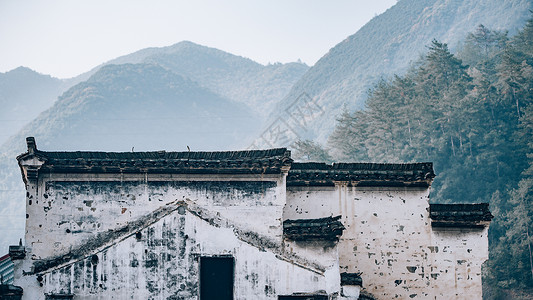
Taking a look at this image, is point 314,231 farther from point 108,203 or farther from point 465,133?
point 465,133

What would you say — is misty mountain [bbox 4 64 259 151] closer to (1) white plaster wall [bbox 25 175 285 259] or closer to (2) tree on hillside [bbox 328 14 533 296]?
(2) tree on hillside [bbox 328 14 533 296]

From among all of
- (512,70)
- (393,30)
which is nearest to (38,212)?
(512,70)

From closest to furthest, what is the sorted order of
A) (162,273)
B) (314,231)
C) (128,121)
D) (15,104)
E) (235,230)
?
(162,273)
(314,231)
(235,230)
(128,121)
(15,104)

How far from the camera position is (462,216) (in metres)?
20.1

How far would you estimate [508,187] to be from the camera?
59688 millimetres

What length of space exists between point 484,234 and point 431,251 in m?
1.72

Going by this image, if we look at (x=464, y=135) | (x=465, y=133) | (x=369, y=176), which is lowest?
(x=369, y=176)

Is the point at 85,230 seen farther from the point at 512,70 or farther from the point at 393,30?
the point at 393,30

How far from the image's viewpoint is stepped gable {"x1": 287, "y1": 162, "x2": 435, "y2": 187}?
66.7ft

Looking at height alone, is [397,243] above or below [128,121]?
below

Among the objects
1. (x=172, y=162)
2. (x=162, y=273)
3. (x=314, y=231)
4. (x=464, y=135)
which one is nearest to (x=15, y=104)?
(x=464, y=135)

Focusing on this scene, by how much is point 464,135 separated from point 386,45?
367 feet

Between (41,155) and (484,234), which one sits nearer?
(41,155)

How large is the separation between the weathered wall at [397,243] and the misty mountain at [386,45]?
4262 inches
